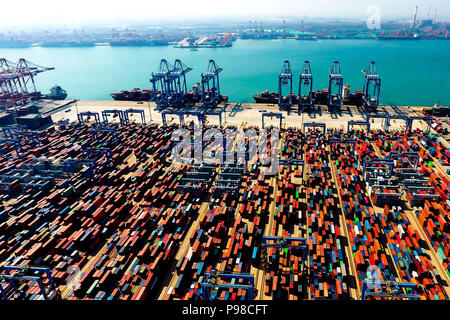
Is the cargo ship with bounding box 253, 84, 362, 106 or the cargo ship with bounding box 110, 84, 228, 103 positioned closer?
the cargo ship with bounding box 253, 84, 362, 106

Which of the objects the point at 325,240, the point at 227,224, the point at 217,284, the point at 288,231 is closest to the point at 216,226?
the point at 227,224

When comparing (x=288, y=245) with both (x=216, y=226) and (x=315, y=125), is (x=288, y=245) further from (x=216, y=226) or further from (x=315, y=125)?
(x=315, y=125)

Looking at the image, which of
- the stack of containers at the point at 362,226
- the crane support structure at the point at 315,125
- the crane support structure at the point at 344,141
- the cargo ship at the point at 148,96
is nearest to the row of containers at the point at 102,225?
the stack of containers at the point at 362,226

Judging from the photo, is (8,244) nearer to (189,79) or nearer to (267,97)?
(267,97)

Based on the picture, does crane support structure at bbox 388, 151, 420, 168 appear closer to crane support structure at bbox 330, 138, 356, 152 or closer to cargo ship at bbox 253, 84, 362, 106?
crane support structure at bbox 330, 138, 356, 152

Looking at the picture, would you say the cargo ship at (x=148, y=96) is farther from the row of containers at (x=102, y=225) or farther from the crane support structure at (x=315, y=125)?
the row of containers at (x=102, y=225)

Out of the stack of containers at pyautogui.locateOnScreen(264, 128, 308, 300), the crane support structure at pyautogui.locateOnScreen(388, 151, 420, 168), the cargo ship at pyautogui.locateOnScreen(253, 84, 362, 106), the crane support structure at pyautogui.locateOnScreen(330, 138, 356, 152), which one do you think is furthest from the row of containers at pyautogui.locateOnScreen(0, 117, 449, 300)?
the cargo ship at pyautogui.locateOnScreen(253, 84, 362, 106)
